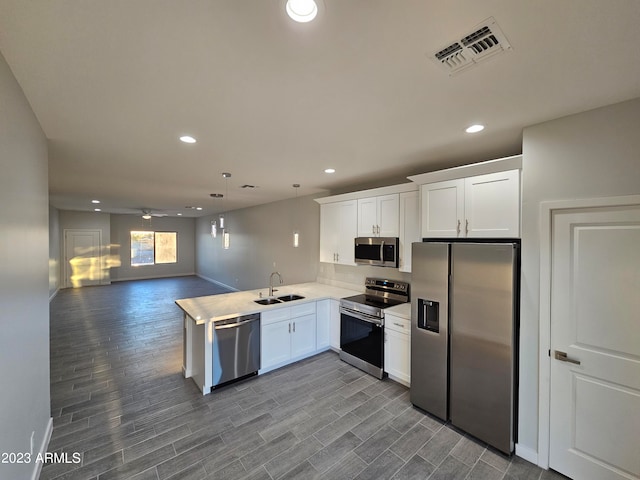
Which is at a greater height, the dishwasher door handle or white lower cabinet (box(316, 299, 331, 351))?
the dishwasher door handle

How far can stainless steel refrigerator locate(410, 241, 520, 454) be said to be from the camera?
7.30 ft

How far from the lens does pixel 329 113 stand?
6.52ft

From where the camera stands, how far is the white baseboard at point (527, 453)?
214cm

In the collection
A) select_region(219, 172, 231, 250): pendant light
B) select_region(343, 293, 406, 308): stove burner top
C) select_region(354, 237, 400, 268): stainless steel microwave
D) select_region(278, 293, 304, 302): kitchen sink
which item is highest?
select_region(219, 172, 231, 250): pendant light

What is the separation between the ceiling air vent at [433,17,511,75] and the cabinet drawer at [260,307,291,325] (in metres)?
3.20

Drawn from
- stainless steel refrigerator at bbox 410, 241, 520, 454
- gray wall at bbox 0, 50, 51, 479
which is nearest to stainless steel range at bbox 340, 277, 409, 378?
stainless steel refrigerator at bbox 410, 241, 520, 454

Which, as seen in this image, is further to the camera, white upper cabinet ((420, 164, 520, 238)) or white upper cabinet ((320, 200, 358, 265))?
white upper cabinet ((320, 200, 358, 265))

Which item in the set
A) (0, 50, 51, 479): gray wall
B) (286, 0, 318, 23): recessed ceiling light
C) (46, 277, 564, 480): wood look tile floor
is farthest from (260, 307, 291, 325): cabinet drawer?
(286, 0, 318, 23): recessed ceiling light

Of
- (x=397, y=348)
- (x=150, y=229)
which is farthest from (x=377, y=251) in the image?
(x=150, y=229)

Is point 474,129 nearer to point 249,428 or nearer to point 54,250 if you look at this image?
point 249,428

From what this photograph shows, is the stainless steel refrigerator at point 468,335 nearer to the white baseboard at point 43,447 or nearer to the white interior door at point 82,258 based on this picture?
the white baseboard at point 43,447

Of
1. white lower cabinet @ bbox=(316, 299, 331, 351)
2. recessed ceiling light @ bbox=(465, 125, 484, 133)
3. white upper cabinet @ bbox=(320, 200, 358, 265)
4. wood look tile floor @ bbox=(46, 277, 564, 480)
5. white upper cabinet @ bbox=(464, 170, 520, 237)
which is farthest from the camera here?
white upper cabinet @ bbox=(320, 200, 358, 265)

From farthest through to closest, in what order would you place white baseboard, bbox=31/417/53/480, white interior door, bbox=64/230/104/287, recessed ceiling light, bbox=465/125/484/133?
white interior door, bbox=64/230/104/287, recessed ceiling light, bbox=465/125/484/133, white baseboard, bbox=31/417/53/480

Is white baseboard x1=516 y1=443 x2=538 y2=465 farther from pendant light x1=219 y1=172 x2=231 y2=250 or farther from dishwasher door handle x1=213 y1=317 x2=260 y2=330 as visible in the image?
pendant light x1=219 y1=172 x2=231 y2=250
